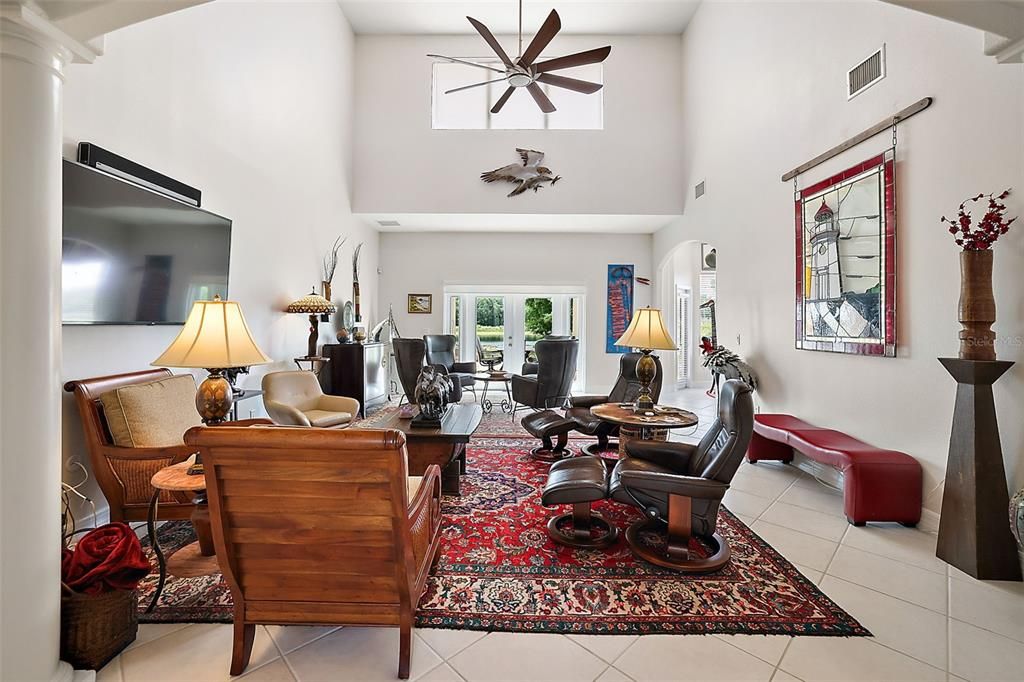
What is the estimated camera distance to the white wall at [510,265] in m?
7.94

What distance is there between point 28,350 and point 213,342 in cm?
62

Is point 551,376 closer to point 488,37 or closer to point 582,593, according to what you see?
point 582,593

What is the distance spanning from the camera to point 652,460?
2838mm

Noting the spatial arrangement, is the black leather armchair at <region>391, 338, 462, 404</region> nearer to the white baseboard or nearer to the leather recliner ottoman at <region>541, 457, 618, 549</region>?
the leather recliner ottoman at <region>541, 457, 618, 549</region>

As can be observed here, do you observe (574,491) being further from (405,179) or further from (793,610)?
(405,179)

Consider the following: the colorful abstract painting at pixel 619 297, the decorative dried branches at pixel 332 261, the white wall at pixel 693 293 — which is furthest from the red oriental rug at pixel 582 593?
the white wall at pixel 693 293

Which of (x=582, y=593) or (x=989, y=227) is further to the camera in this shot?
(x=989, y=227)

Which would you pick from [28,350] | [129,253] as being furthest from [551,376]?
[28,350]

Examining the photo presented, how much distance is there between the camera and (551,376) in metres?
5.27

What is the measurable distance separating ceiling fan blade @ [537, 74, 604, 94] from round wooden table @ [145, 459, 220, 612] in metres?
4.36

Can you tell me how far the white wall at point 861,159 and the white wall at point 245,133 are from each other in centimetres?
493

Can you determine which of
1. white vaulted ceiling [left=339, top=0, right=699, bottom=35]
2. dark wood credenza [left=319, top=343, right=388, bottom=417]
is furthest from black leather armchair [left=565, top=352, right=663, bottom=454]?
white vaulted ceiling [left=339, top=0, right=699, bottom=35]

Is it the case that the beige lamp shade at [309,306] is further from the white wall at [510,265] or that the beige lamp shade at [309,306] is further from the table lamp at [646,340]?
the table lamp at [646,340]

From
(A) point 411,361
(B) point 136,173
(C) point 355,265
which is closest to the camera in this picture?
(B) point 136,173
